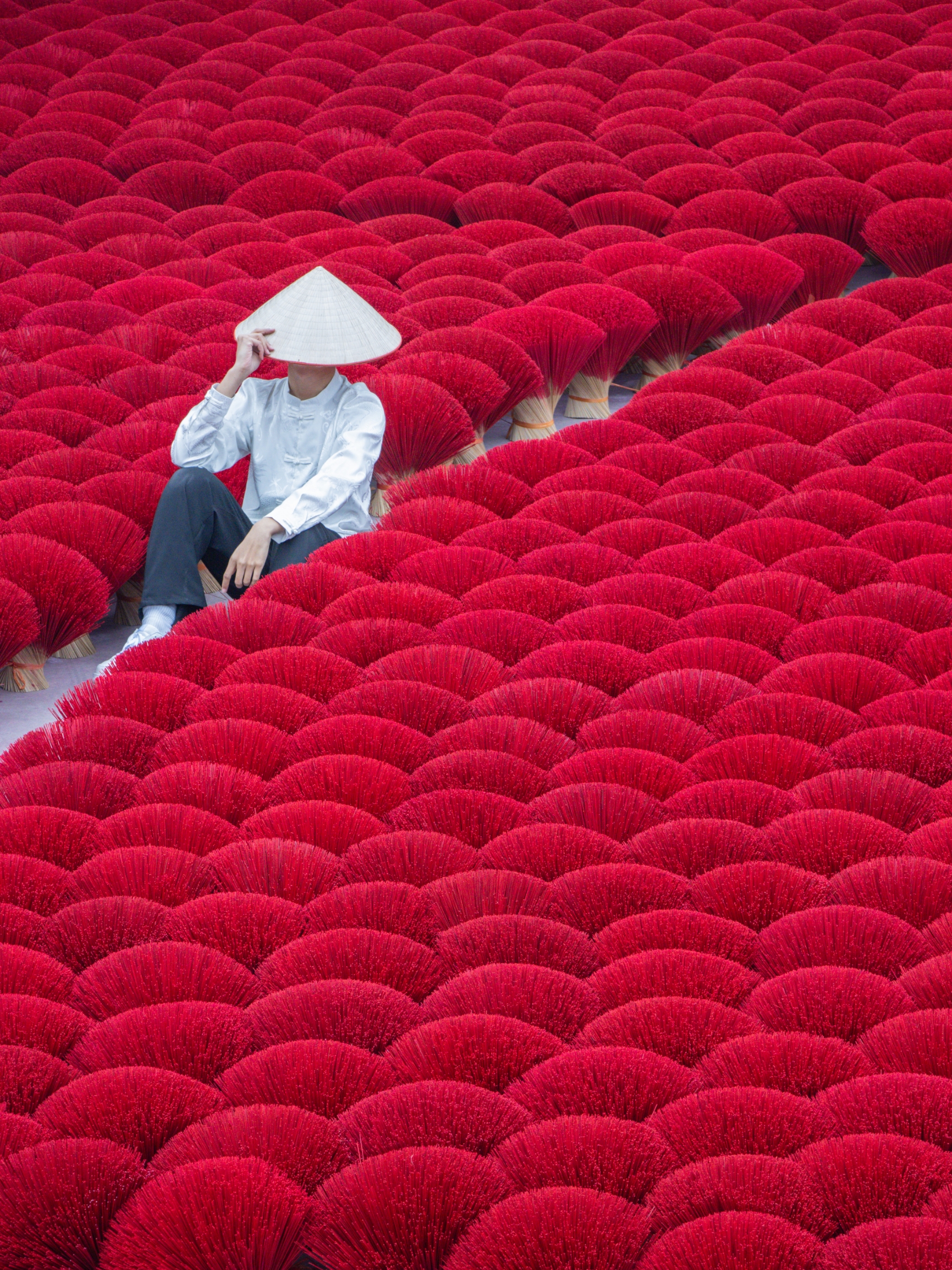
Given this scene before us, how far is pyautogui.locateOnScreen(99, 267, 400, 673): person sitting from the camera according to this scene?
209cm

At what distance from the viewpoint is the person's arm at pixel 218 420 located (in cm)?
218

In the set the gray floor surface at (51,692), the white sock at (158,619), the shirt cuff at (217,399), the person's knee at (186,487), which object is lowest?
the gray floor surface at (51,692)

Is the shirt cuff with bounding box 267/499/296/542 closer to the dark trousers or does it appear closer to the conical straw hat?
the dark trousers

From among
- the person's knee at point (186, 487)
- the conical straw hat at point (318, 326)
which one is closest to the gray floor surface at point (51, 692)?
the person's knee at point (186, 487)

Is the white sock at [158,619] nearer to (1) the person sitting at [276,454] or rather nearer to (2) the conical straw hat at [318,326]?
(1) the person sitting at [276,454]

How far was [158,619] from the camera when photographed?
2064mm

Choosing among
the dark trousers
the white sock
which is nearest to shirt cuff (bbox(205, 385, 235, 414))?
the dark trousers

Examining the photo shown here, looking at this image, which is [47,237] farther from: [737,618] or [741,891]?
[741,891]

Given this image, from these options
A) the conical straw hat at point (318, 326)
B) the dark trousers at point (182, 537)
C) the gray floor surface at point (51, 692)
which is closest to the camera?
the gray floor surface at point (51, 692)

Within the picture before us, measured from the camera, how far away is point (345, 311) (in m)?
2.27

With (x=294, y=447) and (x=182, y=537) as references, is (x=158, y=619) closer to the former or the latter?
(x=182, y=537)

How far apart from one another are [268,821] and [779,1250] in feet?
2.01

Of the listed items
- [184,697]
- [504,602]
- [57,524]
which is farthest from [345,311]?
[184,697]

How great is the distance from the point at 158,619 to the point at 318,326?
0.51 m
